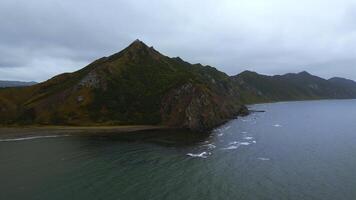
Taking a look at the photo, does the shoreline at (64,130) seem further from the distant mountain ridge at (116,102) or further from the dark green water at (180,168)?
the dark green water at (180,168)

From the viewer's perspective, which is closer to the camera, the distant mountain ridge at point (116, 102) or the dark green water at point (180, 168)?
the dark green water at point (180, 168)

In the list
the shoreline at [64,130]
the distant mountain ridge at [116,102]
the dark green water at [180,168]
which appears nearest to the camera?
the dark green water at [180,168]

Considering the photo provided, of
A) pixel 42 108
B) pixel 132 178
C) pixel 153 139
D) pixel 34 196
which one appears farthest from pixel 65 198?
pixel 42 108

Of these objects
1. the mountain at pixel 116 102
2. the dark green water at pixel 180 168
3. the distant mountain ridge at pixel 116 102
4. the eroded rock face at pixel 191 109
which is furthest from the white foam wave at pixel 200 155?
the distant mountain ridge at pixel 116 102

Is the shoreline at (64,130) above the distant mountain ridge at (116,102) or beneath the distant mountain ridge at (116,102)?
beneath

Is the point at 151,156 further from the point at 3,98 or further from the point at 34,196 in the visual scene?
the point at 3,98

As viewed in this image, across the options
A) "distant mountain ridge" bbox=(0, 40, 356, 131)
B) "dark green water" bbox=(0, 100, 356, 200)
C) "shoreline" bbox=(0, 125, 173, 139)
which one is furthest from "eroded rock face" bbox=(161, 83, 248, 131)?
"dark green water" bbox=(0, 100, 356, 200)

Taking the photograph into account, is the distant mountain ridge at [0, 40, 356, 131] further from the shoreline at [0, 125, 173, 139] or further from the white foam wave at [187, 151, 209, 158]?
the white foam wave at [187, 151, 209, 158]
